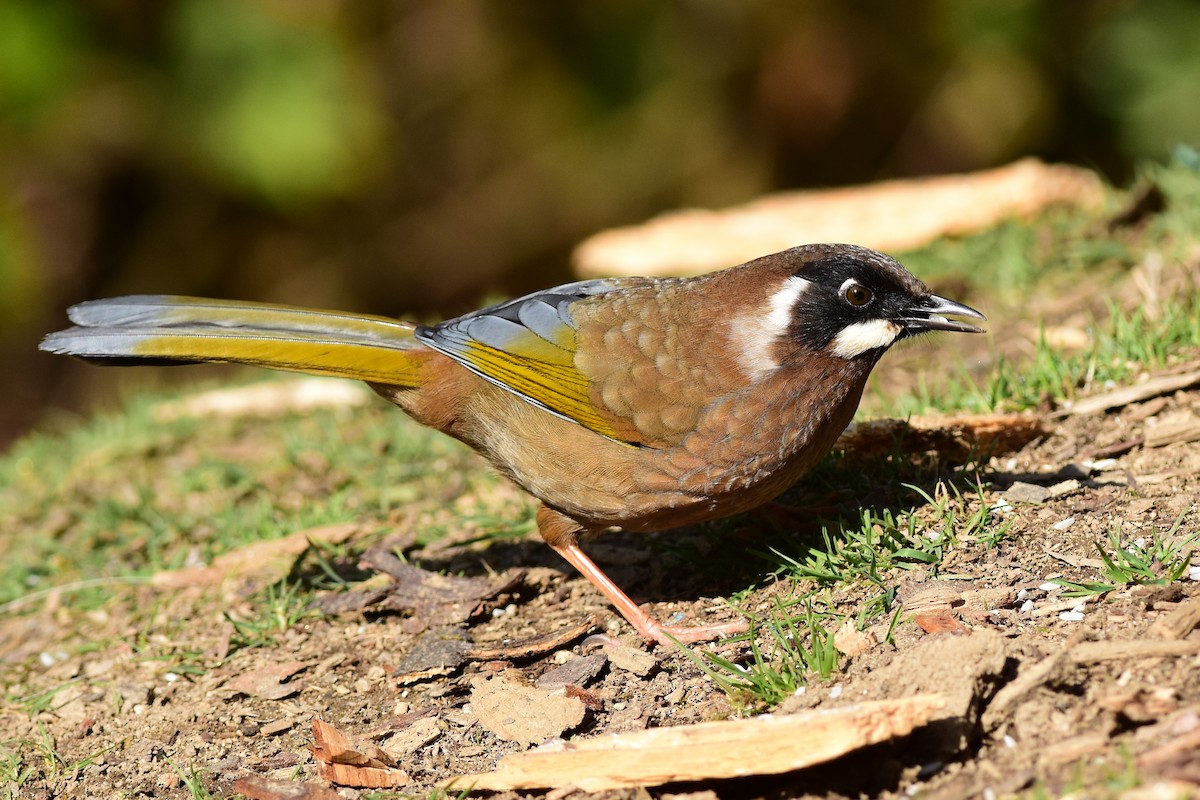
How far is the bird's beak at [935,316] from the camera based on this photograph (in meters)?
3.92

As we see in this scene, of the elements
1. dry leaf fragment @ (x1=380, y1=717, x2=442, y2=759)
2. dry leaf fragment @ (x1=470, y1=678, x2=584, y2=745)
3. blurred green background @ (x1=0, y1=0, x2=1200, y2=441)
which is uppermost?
blurred green background @ (x1=0, y1=0, x2=1200, y2=441)

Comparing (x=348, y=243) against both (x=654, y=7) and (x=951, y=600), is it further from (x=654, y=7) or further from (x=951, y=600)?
(x=951, y=600)

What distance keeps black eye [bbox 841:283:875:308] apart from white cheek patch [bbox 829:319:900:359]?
0.07 metres

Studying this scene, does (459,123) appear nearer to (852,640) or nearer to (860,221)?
(860,221)

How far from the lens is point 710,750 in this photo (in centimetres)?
298

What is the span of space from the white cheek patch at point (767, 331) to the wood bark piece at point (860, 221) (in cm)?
305

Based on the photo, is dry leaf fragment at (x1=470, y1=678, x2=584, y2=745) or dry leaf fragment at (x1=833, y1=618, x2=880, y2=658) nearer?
dry leaf fragment at (x1=833, y1=618, x2=880, y2=658)

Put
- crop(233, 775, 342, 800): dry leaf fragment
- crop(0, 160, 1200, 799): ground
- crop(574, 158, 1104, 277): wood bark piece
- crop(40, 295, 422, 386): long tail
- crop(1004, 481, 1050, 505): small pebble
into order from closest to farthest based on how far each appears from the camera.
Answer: crop(0, 160, 1200, 799): ground, crop(233, 775, 342, 800): dry leaf fragment, crop(1004, 481, 1050, 505): small pebble, crop(40, 295, 422, 386): long tail, crop(574, 158, 1104, 277): wood bark piece

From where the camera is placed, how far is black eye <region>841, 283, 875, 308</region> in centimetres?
391

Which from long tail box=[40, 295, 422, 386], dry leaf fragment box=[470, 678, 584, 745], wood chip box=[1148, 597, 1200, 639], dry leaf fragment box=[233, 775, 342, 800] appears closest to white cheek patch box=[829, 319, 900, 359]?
wood chip box=[1148, 597, 1200, 639]

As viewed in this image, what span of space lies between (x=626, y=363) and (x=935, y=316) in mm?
1061

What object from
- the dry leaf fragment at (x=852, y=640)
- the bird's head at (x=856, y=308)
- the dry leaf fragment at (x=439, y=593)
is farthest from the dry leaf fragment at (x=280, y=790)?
the bird's head at (x=856, y=308)

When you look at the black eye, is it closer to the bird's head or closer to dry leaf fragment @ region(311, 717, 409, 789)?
the bird's head

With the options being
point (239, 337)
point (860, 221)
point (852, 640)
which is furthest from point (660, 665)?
point (860, 221)
